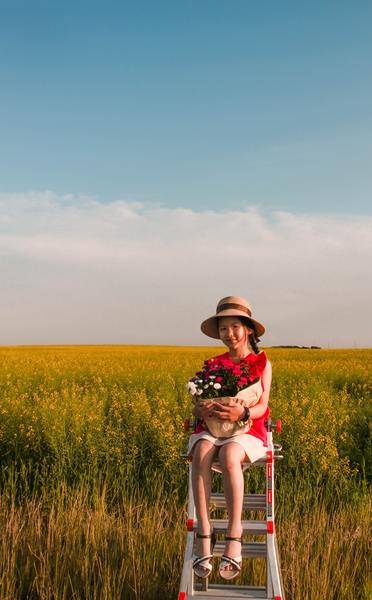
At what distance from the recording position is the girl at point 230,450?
169 inches

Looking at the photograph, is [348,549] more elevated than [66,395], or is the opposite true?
[66,395]

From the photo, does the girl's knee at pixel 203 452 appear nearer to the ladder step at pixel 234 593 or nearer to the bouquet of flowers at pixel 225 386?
the bouquet of flowers at pixel 225 386

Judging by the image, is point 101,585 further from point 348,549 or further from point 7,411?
point 7,411

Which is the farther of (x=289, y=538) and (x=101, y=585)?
(x=289, y=538)

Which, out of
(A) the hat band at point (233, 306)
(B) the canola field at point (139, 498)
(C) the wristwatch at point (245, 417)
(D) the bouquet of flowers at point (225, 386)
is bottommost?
(B) the canola field at point (139, 498)

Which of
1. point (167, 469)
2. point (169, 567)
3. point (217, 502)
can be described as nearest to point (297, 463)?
point (167, 469)

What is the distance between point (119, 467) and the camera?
324 inches

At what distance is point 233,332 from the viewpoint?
16.5ft

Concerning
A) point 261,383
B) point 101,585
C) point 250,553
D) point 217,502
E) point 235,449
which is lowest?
point 101,585

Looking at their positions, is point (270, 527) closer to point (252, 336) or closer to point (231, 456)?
point (231, 456)

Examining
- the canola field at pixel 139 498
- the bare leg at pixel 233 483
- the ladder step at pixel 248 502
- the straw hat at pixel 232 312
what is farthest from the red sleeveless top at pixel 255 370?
the canola field at pixel 139 498

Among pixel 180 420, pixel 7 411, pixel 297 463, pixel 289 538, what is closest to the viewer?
pixel 289 538

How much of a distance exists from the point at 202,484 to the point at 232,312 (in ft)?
4.17

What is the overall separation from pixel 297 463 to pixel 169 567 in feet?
9.61
